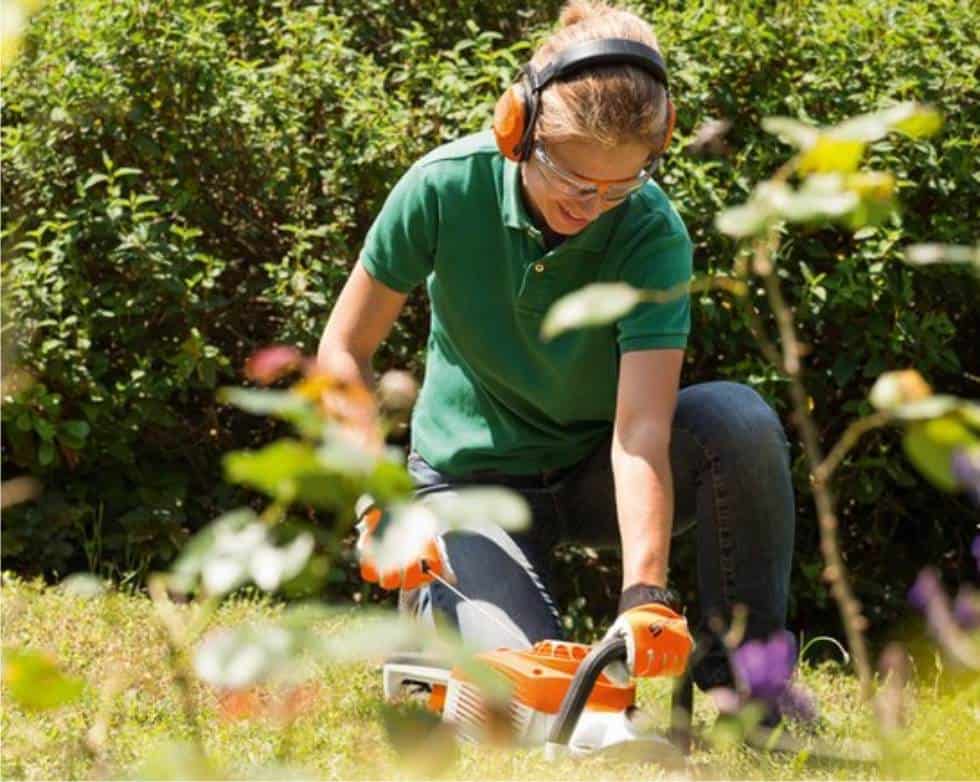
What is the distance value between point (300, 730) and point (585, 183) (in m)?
0.99

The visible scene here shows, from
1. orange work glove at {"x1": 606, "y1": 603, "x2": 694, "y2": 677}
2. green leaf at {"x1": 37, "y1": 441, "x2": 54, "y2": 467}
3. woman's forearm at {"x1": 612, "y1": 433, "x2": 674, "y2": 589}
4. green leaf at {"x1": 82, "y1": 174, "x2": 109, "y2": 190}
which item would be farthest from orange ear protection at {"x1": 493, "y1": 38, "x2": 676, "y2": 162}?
green leaf at {"x1": 37, "y1": 441, "x2": 54, "y2": 467}

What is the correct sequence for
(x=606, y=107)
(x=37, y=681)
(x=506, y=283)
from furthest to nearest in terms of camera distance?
(x=506, y=283) < (x=606, y=107) < (x=37, y=681)

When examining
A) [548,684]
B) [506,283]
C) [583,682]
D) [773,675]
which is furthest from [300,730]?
[773,675]

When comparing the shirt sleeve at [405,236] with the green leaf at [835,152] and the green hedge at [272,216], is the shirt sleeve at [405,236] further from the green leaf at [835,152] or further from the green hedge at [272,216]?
the green leaf at [835,152]

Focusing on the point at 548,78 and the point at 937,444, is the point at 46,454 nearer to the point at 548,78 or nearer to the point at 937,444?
the point at 548,78

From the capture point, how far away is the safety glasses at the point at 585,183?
2.65 m

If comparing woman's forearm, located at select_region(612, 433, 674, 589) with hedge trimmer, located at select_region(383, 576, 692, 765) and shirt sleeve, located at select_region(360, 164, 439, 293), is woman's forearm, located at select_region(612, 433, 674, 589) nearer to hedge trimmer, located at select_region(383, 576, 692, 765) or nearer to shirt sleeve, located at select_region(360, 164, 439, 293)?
hedge trimmer, located at select_region(383, 576, 692, 765)

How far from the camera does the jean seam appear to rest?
9.44 ft

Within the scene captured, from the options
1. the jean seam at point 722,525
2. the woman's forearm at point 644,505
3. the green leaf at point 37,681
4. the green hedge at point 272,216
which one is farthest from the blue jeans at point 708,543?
the green leaf at point 37,681

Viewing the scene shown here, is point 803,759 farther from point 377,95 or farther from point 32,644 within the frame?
point 377,95

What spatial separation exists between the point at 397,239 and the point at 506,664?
92 cm

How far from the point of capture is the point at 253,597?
410cm

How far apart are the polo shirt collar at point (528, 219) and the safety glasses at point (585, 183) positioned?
0.19 meters

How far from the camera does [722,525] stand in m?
2.89
